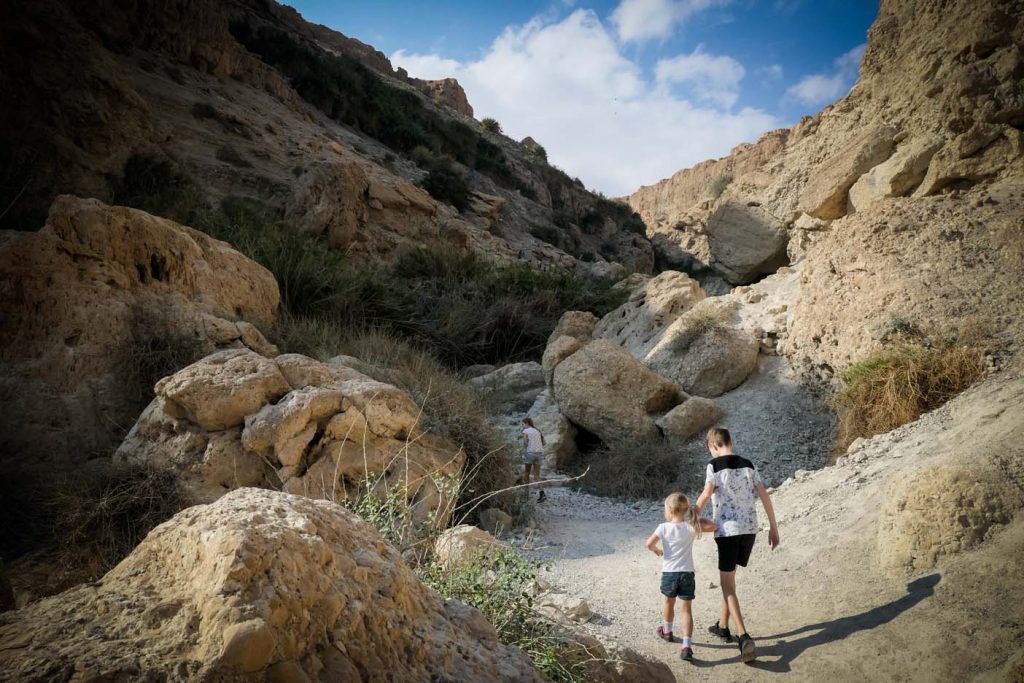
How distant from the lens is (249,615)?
3.79 feet

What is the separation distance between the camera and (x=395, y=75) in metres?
35.3

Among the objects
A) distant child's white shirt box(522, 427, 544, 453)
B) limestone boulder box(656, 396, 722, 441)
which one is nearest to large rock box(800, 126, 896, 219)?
limestone boulder box(656, 396, 722, 441)

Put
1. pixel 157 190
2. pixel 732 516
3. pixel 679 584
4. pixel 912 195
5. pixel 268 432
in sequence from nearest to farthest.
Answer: pixel 679 584, pixel 732 516, pixel 268 432, pixel 912 195, pixel 157 190

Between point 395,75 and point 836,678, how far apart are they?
127 ft

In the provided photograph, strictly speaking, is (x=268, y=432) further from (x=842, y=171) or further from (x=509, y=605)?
(x=842, y=171)

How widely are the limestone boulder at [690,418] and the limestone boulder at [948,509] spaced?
3310 millimetres

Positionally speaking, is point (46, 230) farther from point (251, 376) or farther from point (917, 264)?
point (917, 264)

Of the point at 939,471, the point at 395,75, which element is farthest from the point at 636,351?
the point at 395,75

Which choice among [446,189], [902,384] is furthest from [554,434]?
[446,189]

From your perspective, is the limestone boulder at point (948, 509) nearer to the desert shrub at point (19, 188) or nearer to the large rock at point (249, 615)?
the large rock at point (249, 615)

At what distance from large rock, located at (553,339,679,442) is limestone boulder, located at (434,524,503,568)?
345 centimetres

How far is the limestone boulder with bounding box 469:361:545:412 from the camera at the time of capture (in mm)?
8195

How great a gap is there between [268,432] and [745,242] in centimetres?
978

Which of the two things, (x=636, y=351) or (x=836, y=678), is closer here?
(x=836, y=678)
